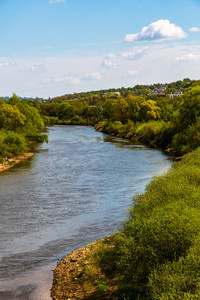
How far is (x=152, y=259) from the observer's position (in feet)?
41.8

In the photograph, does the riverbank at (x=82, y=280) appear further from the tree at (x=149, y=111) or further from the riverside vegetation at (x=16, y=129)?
the tree at (x=149, y=111)

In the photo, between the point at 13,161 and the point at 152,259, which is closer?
the point at 152,259

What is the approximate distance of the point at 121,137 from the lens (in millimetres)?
80938

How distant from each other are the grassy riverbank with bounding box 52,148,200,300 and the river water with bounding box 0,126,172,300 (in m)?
1.72

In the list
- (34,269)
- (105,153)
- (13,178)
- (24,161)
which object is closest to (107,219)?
(34,269)

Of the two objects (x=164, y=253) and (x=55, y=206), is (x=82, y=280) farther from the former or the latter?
(x=55, y=206)

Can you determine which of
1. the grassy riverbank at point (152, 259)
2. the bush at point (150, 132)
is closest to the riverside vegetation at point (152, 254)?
the grassy riverbank at point (152, 259)

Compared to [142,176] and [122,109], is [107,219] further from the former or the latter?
[122,109]

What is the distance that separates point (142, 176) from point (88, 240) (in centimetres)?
1719

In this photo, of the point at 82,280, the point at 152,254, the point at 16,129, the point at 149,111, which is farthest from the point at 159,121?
the point at 152,254

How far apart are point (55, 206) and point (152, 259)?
15.8m

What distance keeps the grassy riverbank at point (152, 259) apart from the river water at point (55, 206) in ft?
5.65

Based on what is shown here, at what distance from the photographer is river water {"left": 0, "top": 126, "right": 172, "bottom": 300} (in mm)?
17422

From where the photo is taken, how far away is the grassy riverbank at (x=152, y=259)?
1082 cm
